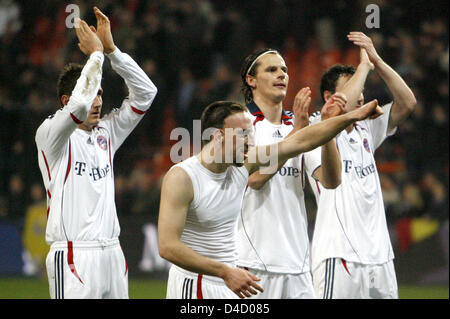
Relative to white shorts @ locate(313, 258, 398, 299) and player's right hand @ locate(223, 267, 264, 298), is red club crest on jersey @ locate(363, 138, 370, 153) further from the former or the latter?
player's right hand @ locate(223, 267, 264, 298)

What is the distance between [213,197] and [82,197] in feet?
3.83

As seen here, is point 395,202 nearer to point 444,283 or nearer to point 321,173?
point 444,283

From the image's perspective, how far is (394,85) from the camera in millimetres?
6078

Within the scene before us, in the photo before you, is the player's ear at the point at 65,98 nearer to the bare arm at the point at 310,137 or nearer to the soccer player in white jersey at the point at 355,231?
the bare arm at the point at 310,137

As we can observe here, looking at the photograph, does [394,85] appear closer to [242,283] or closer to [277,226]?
[277,226]

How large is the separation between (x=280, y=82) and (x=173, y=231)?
5.85ft

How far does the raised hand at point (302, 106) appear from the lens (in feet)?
16.0

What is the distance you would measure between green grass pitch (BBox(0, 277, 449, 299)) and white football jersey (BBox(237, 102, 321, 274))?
191 inches

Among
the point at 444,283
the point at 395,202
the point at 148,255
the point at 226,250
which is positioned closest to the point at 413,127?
the point at 395,202

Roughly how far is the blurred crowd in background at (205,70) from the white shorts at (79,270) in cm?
672

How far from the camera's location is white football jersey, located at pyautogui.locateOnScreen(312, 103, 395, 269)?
18.9 feet

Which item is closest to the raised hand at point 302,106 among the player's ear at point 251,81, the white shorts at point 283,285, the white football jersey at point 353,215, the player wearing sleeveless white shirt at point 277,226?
the player wearing sleeveless white shirt at point 277,226

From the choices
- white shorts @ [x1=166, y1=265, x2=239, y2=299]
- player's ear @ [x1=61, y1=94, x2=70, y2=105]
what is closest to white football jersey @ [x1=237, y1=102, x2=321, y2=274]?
white shorts @ [x1=166, y1=265, x2=239, y2=299]

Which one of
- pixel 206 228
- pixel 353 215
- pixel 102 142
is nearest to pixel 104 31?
pixel 102 142
